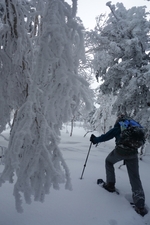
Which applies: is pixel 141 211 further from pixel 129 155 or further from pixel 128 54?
pixel 128 54

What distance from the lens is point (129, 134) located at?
127 inches

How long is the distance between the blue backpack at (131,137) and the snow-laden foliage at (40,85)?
187cm

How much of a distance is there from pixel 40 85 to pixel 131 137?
240cm

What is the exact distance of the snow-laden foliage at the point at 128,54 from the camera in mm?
6242

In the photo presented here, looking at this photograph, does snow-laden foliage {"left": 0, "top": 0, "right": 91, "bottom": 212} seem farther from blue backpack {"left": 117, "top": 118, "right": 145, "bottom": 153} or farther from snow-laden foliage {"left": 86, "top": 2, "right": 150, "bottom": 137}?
snow-laden foliage {"left": 86, "top": 2, "right": 150, "bottom": 137}

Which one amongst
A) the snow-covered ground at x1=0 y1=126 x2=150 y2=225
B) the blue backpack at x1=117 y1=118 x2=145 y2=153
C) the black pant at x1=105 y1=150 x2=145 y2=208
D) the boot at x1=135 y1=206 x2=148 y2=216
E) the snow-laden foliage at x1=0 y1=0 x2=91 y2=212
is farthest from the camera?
the blue backpack at x1=117 y1=118 x2=145 y2=153

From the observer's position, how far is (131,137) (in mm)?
A: 3193

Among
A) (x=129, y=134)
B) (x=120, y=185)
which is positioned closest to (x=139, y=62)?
(x=129, y=134)

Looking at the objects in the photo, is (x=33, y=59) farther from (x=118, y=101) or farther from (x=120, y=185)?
(x=118, y=101)

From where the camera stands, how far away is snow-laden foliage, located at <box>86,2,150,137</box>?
6.24 metres

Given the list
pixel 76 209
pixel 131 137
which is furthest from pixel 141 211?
pixel 131 137

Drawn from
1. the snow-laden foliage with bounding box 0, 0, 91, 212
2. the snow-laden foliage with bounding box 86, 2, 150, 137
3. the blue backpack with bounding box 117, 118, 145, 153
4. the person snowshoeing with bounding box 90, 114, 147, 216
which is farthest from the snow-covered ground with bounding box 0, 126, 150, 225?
the snow-laden foliage with bounding box 86, 2, 150, 137

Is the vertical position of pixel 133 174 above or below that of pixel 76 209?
above

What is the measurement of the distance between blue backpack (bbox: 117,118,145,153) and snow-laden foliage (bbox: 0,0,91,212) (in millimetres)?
1871
